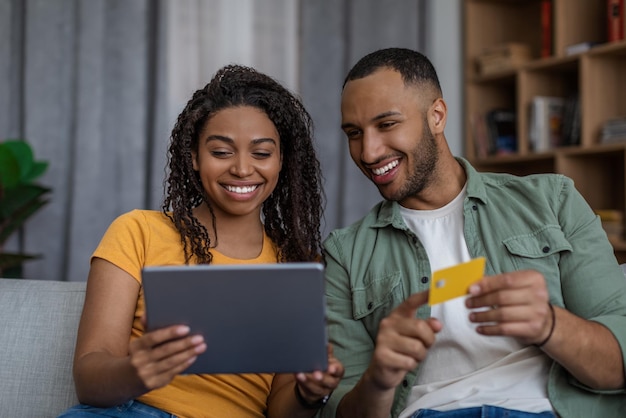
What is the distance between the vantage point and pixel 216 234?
1679mm

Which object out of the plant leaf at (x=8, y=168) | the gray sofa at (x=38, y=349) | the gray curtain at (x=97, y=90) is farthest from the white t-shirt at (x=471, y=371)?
the gray curtain at (x=97, y=90)

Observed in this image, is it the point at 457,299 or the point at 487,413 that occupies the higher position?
the point at 457,299

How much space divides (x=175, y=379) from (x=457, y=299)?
58 cm

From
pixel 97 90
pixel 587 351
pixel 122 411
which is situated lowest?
pixel 122 411

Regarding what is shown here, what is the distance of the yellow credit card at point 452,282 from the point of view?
1129 mm

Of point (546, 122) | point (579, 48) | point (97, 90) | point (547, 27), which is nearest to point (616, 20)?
point (579, 48)

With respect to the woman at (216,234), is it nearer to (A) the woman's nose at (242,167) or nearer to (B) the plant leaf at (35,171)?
(A) the woman's nose at (242,167)

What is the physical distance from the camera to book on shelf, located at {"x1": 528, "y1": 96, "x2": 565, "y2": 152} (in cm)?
362

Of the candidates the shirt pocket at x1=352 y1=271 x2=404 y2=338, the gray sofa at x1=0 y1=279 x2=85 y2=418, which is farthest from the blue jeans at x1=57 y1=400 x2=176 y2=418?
the shirt pocket at x1=352 y1=271 x2=404 y2=338

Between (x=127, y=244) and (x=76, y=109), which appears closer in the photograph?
(x=127, y=244)

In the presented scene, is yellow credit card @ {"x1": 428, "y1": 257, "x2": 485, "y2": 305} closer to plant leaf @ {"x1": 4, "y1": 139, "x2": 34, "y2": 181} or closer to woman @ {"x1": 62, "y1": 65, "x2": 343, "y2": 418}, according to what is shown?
woman @ {"x1": 62, "y1": 65, "x2": 343, "y2": 418}

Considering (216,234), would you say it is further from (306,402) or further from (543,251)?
(543,251)

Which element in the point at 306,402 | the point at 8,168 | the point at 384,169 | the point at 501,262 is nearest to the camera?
the point at 306,402

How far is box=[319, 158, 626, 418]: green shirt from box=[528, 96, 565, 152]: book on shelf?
2.06 meters
